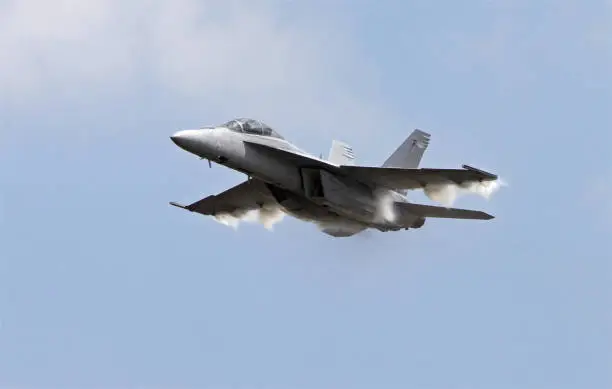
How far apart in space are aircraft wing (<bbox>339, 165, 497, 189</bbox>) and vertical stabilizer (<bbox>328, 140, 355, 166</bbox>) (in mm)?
1889

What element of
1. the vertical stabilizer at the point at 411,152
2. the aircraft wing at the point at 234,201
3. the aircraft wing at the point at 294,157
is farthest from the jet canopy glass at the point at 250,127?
the vertical stabilizer at the point at 411,152

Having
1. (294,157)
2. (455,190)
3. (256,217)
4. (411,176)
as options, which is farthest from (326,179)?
(256,217)

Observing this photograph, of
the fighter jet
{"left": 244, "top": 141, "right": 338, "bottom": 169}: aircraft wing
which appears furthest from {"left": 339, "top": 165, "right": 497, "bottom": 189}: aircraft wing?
{"left": 244, "top": 141, "right": 338, "bottom": 169}: aircraft wing

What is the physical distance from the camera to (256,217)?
44.2 m

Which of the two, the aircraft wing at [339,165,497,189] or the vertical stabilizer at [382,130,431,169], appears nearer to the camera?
the aircraft wing at [339,165,497,189]

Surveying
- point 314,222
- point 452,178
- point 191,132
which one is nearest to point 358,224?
point 314,222

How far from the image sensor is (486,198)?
128 feet

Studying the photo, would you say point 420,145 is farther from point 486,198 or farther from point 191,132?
point 191,132

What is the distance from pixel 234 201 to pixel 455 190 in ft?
27.0

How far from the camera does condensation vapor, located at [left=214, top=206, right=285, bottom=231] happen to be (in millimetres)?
44031

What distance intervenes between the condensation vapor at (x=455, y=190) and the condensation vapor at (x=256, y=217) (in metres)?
5.88

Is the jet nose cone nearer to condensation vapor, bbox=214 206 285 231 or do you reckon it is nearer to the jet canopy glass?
the jet canopy glass

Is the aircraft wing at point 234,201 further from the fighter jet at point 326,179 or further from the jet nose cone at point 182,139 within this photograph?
the jet nose cone at point 182,139

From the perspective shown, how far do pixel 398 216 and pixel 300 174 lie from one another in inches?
145
